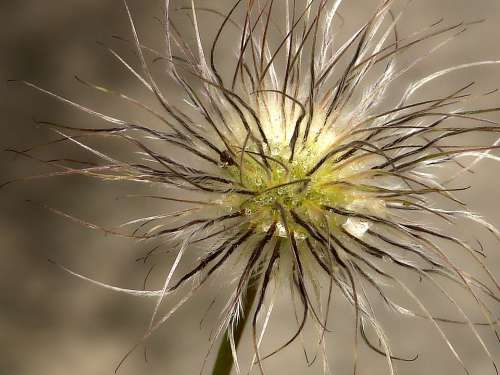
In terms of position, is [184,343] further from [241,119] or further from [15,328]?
[241,119]

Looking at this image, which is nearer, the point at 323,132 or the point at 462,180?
the point at 323,132

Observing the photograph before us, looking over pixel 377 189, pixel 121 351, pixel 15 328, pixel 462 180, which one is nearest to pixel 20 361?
pixel 15 328

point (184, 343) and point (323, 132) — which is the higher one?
point (323, 132)

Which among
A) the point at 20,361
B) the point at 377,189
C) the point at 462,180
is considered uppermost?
the point at 377,189

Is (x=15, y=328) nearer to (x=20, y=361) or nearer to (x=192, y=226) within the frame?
(x=20, y=361)

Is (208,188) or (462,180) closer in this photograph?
(208,188)

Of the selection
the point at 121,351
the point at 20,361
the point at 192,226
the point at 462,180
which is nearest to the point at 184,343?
the point at 121,351
